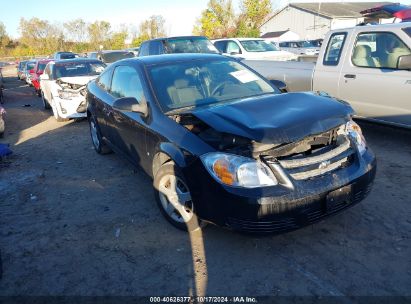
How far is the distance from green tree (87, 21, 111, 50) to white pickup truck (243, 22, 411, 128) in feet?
182

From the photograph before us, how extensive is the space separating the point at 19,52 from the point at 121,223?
219 ft

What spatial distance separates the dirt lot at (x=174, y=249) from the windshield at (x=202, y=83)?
130cm

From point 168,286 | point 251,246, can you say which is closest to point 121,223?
point 168,286

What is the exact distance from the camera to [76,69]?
9.87m

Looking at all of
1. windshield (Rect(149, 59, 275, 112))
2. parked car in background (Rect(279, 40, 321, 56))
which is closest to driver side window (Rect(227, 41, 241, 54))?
windshield (Rect(149, 59, 275, 112))

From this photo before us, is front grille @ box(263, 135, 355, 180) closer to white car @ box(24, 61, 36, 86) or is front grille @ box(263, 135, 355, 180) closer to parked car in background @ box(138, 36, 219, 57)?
parked car in background @ box(138, 36, 219, 57)

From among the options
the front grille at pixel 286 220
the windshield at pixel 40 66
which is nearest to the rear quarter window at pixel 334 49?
the front grille at pixel 286 220

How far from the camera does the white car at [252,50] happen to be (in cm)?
1214

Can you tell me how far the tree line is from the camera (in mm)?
48750

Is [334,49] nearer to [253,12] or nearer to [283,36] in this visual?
[283,36]

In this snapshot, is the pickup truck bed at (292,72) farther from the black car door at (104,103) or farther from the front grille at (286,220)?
the front grille at (286,220)

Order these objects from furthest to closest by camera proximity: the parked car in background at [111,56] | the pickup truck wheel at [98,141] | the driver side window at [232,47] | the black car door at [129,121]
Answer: the parked car in background at [111,56] < the driver side window at [232,47] < the pickup truck wheel at [98,141] < the black car door at [129,121]

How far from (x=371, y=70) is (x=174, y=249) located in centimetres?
428

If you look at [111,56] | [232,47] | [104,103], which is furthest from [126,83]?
[111,56]
